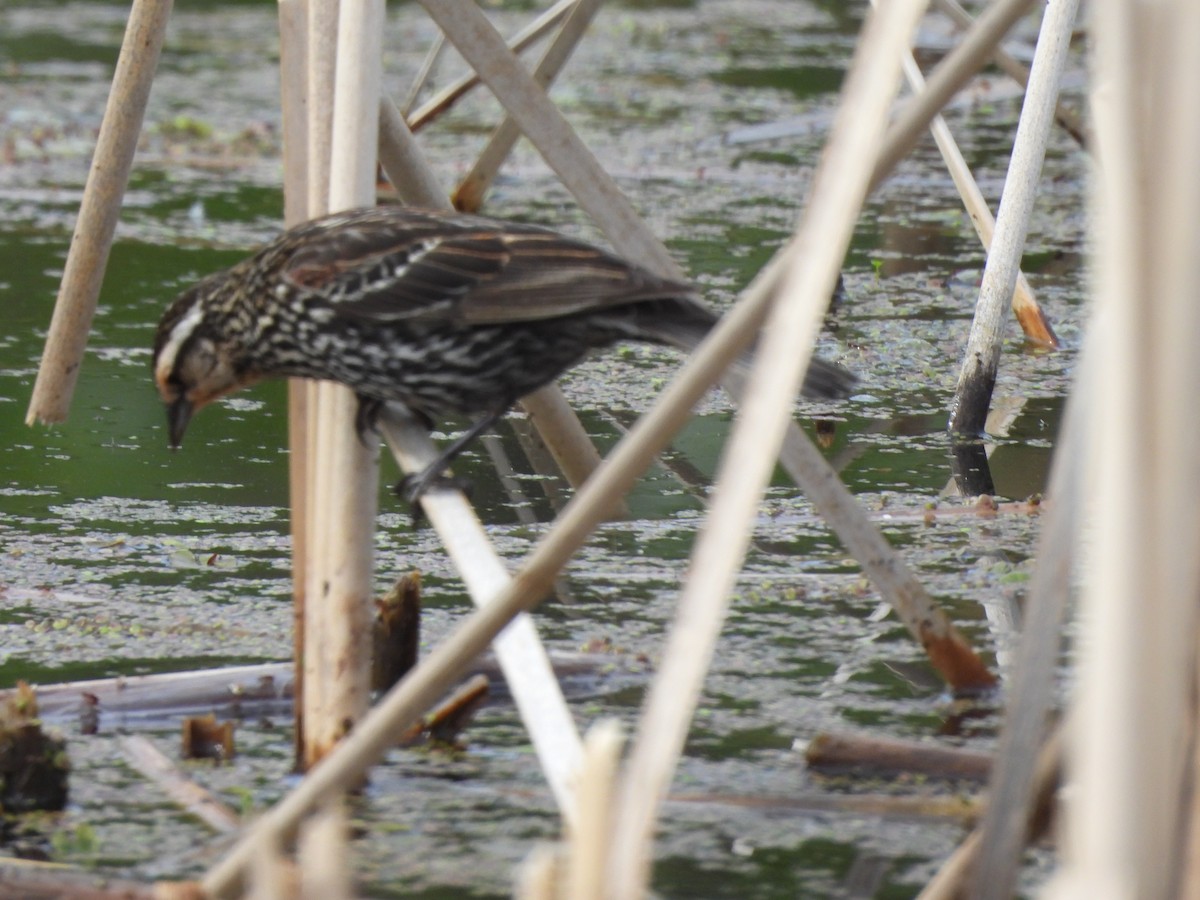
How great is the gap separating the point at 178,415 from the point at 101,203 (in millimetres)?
576

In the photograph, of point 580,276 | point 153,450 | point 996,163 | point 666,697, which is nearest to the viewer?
point 666,697

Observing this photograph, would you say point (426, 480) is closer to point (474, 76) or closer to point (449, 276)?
point (449, 276)

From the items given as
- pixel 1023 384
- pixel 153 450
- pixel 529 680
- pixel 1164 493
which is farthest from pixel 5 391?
pixel 1164 493

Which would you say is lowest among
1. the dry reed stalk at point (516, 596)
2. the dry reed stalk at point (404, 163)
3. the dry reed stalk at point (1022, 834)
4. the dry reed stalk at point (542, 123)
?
the dry reed stalk at point (1022, 834)

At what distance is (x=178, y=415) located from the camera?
13.9 feet

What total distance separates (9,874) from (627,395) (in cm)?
350

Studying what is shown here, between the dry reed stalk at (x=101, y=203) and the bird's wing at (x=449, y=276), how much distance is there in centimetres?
83

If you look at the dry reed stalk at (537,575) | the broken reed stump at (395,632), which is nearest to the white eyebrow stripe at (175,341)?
the broken reed stump at (395,632)

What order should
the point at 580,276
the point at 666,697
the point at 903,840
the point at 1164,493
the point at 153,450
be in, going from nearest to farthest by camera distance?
the point at 1164,493 → the point at 666,697 → the point at 903,840 → the point at 580,276 → the point at 153,450

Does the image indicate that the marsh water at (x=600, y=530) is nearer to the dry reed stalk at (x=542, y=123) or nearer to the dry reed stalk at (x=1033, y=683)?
the dry reed stalk at (x=1033, y=683)

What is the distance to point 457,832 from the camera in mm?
3289

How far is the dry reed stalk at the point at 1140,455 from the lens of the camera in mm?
1879

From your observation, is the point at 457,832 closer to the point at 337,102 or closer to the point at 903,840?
the point at 903,840

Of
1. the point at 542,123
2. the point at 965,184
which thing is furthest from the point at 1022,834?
the point at 965,184
